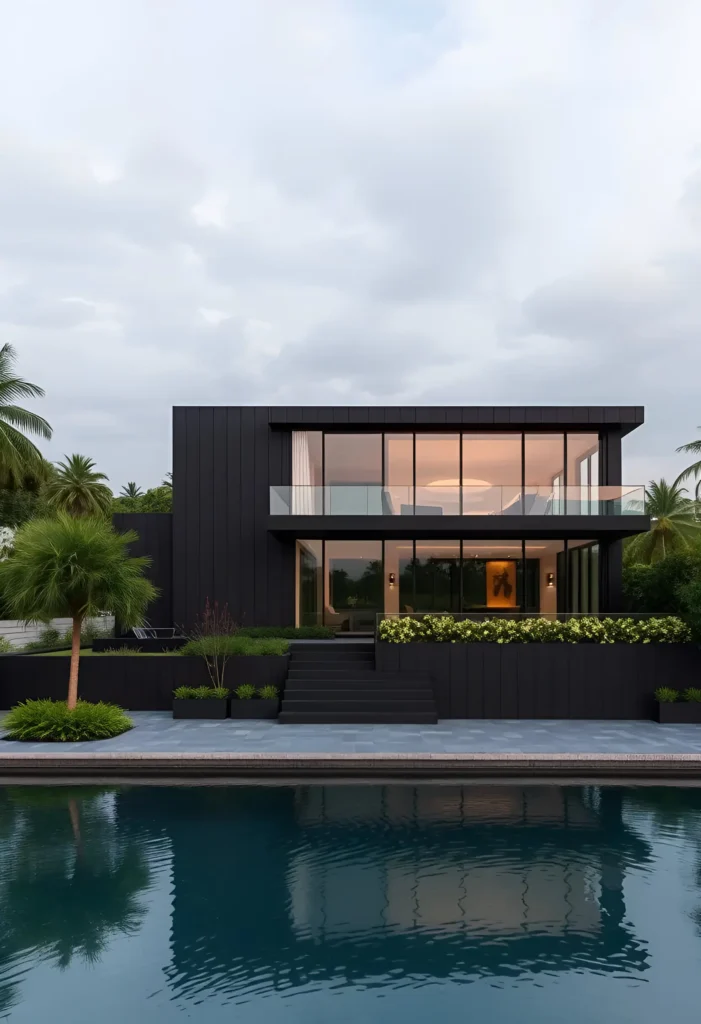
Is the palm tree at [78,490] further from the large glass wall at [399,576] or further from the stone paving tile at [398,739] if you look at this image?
the stone paving tile at [398,739]

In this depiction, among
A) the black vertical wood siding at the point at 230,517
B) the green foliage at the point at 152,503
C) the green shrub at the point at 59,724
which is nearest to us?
the green shrub at the point at 59,724

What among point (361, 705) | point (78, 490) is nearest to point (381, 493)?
point (361, 705)

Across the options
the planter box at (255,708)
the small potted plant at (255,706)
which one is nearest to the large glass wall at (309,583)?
the small potted plant at (255,706)

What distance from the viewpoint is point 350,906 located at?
6.70 metres

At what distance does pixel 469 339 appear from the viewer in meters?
37.4

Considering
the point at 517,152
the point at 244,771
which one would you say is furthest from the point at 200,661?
the point at 517,152

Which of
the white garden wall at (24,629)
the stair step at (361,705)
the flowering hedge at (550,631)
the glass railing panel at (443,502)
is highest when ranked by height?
the glass railing panel at (443,502)

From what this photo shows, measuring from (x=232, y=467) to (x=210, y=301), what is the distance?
19.2 m

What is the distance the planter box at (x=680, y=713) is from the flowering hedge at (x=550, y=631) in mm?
1438

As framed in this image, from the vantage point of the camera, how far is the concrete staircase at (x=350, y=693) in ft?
46.5

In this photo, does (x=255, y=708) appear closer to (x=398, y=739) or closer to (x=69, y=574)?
(x=398, y=739)

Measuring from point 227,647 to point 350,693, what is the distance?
2.86 meters

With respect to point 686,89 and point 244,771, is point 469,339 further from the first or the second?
point 244,771

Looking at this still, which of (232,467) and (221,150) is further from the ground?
(221,150)
